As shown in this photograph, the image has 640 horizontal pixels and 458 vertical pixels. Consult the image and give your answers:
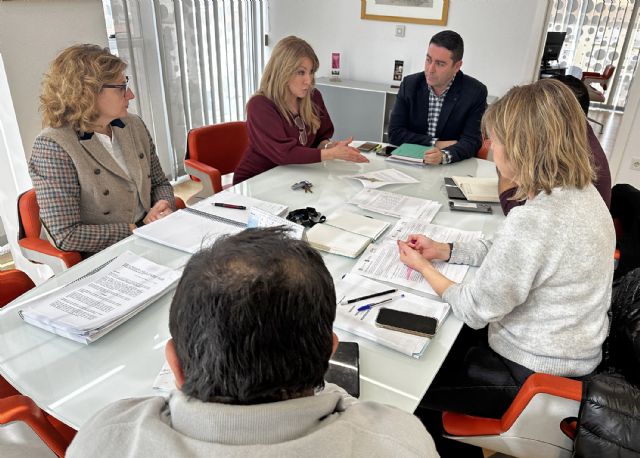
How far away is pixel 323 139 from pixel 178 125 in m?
1.94

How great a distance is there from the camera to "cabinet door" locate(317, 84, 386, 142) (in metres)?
4.54

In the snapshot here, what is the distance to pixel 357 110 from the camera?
4641mm

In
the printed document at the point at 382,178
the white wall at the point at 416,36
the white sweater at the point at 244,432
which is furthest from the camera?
the white wall at the point at 416,36

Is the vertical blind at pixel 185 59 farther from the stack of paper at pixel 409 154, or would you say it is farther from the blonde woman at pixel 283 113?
the stack of paper at pixel 409 154

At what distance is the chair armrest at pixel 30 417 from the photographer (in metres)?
1.08

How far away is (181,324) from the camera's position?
70 cm

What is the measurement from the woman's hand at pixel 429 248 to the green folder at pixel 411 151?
1.04m

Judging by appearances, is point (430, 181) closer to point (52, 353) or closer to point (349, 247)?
point (349, 247)

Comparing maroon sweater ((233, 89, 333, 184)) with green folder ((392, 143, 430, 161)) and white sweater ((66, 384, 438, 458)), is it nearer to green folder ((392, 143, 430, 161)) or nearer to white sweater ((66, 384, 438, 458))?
green folder ((392, 143, 430, 161))

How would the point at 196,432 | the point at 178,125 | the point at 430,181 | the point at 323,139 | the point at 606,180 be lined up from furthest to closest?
1. the point at 178,125
2. the point at 323,139
3. the point at 430,181
4. the point at 606,180
5. the point at 196,432

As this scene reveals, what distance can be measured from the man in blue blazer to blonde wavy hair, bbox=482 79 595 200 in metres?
1.35

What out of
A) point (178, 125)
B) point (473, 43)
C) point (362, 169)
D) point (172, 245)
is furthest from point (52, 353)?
point (473, 43)

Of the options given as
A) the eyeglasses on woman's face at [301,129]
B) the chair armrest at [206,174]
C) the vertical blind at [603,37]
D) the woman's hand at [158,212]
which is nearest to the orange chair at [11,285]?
the woman's hand at [158,212]

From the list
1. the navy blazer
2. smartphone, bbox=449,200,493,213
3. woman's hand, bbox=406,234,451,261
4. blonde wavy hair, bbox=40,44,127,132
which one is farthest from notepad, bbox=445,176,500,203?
blonde wavy hair, bbox=40,44,127,132
